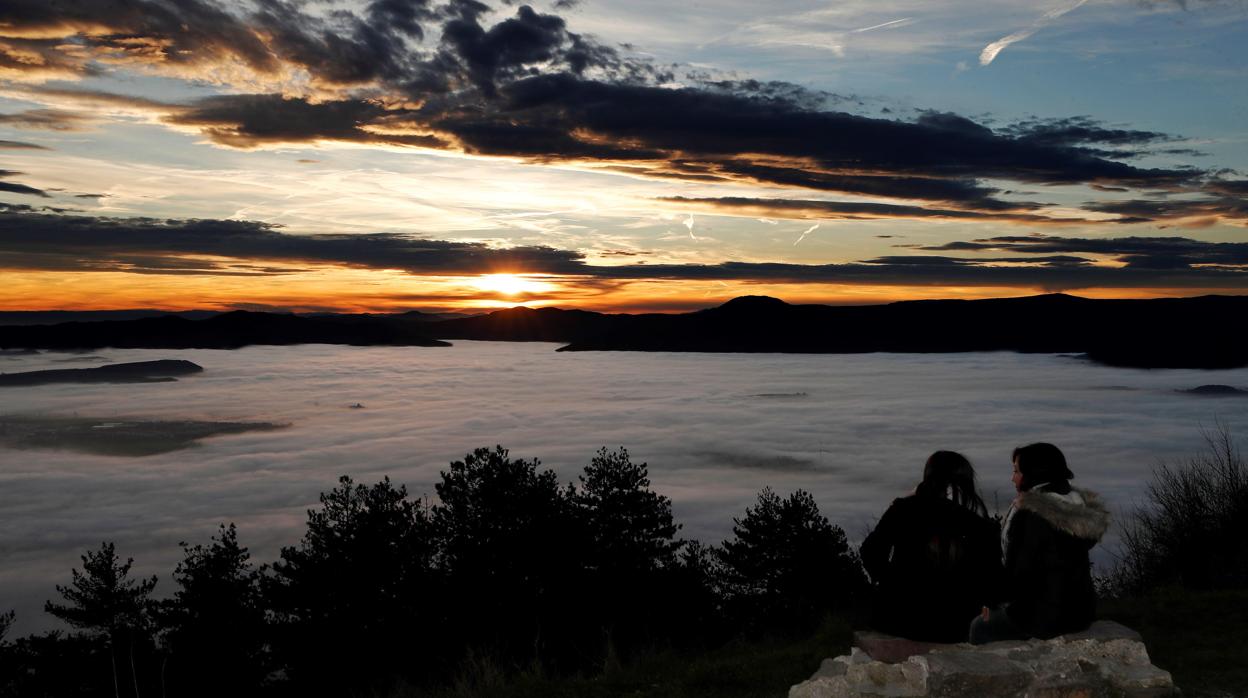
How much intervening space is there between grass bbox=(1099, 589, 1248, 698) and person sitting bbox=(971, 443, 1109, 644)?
2.63 m

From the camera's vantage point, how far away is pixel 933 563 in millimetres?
5695

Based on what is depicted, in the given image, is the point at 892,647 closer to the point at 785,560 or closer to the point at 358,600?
the point at 358,600

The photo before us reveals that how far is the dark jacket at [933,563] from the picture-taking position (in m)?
5.63

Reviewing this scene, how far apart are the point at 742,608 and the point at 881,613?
29.5m

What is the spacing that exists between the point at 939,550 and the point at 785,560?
105ft

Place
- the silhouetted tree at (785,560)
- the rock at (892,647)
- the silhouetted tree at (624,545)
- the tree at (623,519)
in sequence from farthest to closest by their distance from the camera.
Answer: the silhouetted tree at (785,560)
the tree at (623,519)
the silhouetted tree at (624,545)
the rock at (892,647)

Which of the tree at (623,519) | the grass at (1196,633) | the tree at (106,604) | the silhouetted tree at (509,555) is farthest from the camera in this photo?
the tree at (623,519)

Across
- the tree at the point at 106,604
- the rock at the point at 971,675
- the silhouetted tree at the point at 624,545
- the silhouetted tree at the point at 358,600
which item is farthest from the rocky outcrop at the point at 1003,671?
the tree at the point at 106,604

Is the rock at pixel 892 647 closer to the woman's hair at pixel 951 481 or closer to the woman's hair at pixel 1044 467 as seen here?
the woman's hair at pixel 951 481

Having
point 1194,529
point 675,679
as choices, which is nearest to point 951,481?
point 675,679

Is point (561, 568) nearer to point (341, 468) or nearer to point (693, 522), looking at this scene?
point (693, 522)

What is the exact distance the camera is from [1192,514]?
19.9 meters

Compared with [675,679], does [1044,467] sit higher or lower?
higher

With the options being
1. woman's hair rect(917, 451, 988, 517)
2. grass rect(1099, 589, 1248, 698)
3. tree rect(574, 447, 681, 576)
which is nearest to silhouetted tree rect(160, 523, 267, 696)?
tree rect(574, 447, 681, 576)
